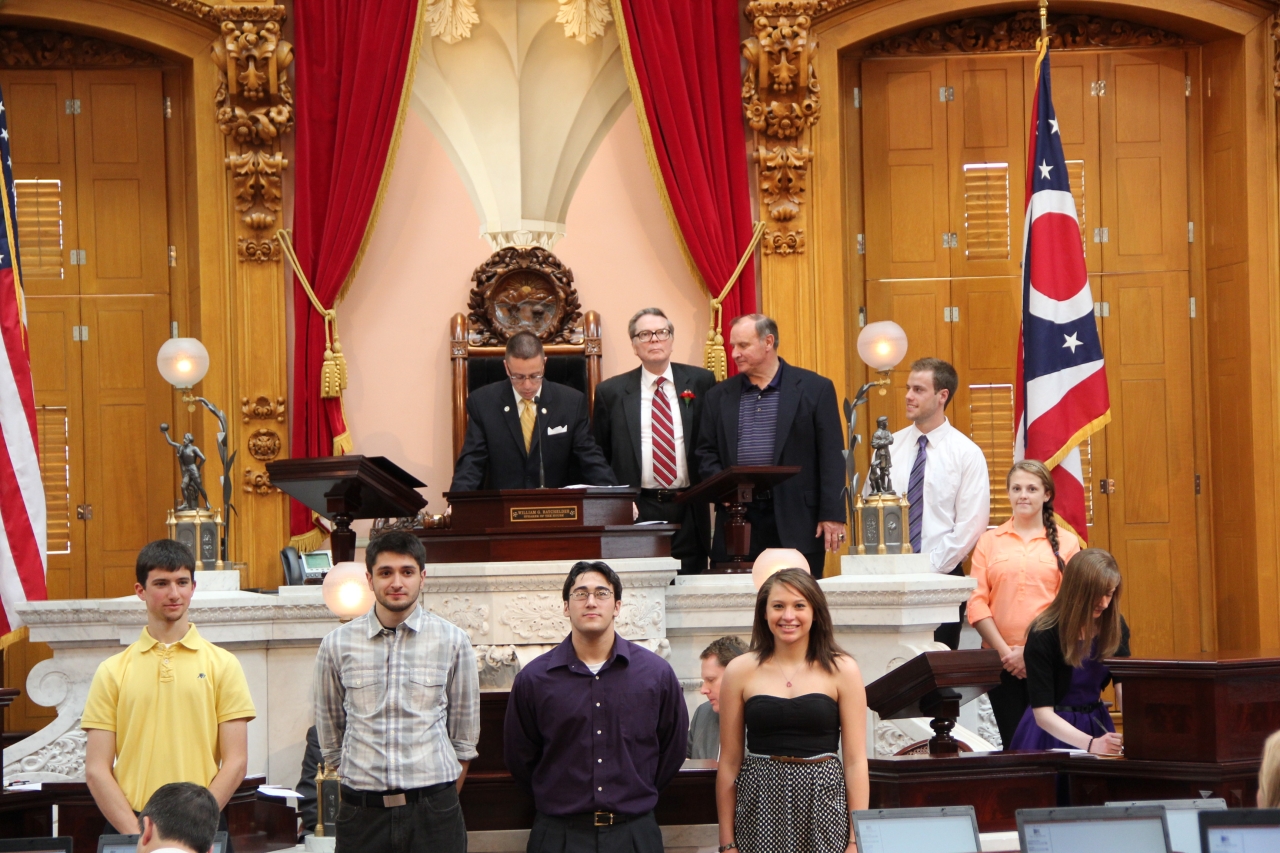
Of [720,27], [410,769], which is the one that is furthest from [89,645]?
[720,27]

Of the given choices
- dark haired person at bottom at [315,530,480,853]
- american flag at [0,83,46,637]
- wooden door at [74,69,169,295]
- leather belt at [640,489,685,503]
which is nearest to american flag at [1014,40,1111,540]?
leather belt at [640,489,685,503]

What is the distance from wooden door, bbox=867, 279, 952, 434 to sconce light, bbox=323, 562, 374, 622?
4.56 metres

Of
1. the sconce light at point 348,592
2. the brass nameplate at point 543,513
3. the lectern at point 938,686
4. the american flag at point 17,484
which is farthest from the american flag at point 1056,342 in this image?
the american flag at point 17,484

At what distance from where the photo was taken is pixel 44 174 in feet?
29.2

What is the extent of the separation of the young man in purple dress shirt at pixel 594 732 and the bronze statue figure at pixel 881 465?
2.04 meters

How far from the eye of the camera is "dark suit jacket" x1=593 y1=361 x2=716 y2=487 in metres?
6.75

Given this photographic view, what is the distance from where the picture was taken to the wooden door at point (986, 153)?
30.0 ft

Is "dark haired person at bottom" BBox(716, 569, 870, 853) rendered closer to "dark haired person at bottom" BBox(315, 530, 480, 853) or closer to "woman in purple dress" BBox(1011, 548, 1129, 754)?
"dark haired person at bottom" BBox(315, 530, 480, 853)

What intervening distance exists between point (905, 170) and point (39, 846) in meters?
6.80

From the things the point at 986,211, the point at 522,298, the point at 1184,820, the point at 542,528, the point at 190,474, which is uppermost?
the point at 986,211

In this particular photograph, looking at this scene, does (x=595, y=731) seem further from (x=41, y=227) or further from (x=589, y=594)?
(x=41, y=227)

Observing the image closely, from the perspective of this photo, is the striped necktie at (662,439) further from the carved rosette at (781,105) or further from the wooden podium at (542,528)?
the carved rosette at (781,105)

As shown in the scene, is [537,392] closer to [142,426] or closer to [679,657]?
[679,657]

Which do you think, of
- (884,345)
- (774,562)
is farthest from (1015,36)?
(774,562)
